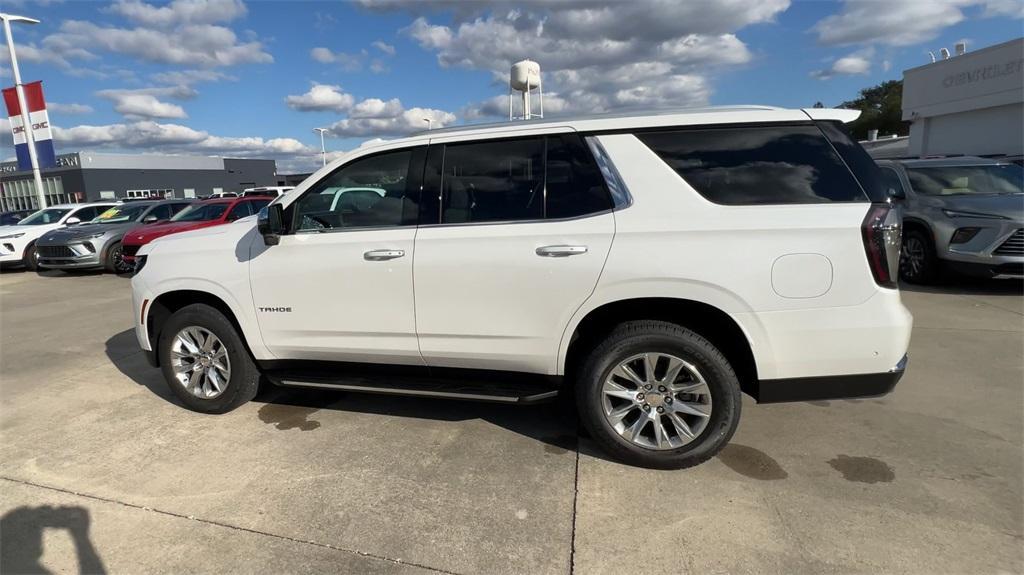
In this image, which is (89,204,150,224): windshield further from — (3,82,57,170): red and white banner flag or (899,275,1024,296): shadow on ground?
(899,275,1024,296): shadow on ground

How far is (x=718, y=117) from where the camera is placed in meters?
2.96

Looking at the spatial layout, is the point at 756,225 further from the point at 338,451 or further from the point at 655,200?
the point at 338,451

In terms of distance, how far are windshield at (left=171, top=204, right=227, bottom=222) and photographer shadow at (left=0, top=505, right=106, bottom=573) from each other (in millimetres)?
8887

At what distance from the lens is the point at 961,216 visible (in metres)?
6.92

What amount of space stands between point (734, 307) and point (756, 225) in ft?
1.40

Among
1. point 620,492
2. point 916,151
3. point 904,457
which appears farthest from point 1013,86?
point 620,492

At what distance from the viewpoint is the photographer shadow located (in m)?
2.47

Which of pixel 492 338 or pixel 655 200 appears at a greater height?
pixel 655 200

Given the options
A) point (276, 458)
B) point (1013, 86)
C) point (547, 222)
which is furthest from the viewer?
point (1013, 86)

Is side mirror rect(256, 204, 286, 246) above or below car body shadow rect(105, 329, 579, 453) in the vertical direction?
above

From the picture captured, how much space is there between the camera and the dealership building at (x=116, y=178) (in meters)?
55.1

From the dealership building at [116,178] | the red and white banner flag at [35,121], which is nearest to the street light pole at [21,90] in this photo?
the red and white banner flag at [35,121]

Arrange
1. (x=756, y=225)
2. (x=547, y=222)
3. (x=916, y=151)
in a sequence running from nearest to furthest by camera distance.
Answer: (x=756, y=225), (x=547, y=222), (x=916, y=151)

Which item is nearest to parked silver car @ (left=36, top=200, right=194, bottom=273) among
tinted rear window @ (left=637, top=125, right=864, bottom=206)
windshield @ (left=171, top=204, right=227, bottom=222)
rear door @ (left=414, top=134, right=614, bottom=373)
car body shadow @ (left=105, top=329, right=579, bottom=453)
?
windshield @ (left=171, top=204, right=227, bottom=222)
